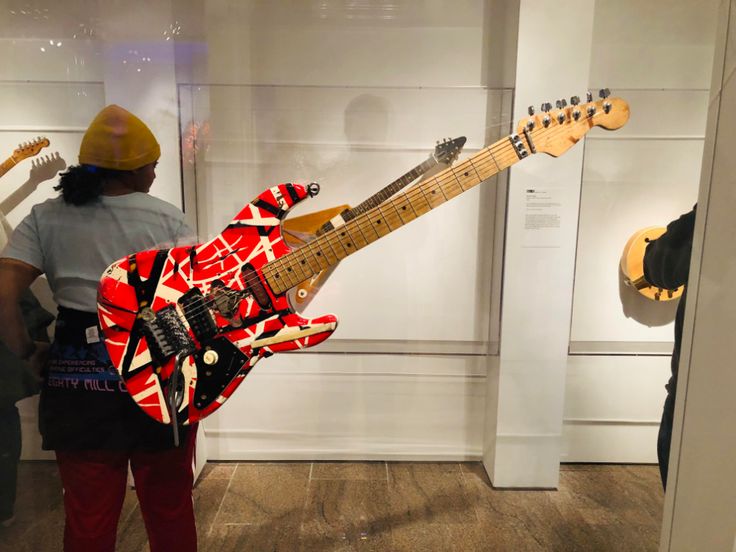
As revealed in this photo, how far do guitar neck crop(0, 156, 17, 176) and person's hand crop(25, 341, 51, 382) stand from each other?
42cm

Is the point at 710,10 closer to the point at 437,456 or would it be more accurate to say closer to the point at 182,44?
the point at 182,44

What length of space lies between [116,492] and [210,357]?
41 centimetres

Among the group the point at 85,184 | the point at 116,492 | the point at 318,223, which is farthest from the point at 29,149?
the point at 116,492

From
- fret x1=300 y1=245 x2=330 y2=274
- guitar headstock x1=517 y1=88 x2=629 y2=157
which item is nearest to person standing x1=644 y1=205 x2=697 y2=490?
guitar headstock x1=517 y1=88 x2=629 y2=157

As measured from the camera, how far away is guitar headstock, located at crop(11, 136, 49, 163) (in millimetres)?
1153

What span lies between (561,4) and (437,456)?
159cm

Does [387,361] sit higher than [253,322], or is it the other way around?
[253,322]

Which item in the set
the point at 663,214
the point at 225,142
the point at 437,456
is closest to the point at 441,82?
the point at 225,142

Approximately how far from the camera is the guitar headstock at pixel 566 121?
1027mm

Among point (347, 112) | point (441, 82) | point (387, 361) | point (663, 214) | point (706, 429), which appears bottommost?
point (387, 361)

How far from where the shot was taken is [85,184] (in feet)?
3.34

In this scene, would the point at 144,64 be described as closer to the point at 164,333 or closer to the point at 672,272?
the point at 164,333

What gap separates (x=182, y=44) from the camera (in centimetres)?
135

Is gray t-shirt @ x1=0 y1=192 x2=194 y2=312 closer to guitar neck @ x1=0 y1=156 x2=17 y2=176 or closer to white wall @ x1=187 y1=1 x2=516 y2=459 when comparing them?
guitar neck @ x1=0 y1=156 x2=17 y2=176
